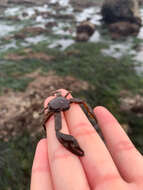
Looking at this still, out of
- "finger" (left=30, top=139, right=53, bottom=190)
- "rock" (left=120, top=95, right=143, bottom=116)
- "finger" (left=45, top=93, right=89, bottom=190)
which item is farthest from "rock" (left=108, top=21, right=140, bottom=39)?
"finger" (left=45, top=93, right=89, bottom=190)

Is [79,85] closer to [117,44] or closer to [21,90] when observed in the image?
[21,90]

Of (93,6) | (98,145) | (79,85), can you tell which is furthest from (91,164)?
(93,6)

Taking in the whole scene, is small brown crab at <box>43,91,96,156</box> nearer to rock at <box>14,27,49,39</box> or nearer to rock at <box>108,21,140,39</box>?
rock at <box>108,21,140,39</box>

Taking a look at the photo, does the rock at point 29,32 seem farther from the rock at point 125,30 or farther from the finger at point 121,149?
the finger at point 121,149

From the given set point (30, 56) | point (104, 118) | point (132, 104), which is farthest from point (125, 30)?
point (104, 118)

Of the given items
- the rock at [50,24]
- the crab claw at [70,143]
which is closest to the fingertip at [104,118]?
the crab claw at [70,143]

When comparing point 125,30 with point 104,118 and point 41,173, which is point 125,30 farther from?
point 41,173
